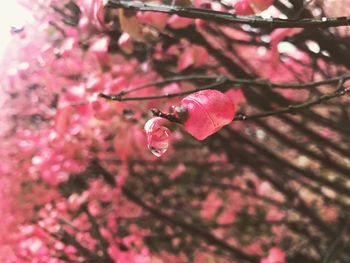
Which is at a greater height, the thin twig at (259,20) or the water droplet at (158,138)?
the thin twig at (259,20)

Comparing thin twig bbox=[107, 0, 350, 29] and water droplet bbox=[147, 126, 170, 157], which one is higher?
thin twig bbox=[107, 0, 350, 29]

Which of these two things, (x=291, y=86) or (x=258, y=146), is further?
(x=258, y=146)

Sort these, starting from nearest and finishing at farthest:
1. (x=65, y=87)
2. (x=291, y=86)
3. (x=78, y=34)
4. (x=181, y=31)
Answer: (x=291, y=86), (x=181, y=31), (x=78, y=34), (x=65, y=87)

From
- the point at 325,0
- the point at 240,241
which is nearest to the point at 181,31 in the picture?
the point at 325,0

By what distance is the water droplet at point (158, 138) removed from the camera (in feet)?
4.70

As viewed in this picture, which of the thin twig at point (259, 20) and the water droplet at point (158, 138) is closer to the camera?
the water droplet at point (158, 138)

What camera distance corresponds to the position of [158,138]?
57.9 inches

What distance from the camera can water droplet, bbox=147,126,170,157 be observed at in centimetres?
143

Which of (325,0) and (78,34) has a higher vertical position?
(325,0)

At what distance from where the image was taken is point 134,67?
500 cm

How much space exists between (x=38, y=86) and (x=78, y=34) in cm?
263

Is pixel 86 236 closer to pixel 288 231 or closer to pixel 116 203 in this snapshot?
pixel 116 203

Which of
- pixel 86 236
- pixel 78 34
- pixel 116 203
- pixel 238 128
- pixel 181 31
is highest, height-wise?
pixel 238 128

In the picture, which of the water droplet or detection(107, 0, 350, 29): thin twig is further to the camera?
detection(107, 0, 350, 29): thin twig
